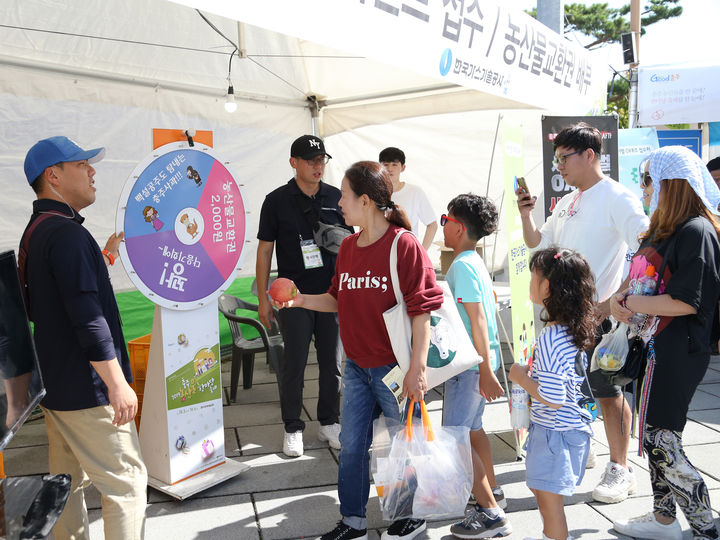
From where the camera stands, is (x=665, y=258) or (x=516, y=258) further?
(x=516, y=258)

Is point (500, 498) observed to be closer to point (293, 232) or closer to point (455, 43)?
point (293, 232)

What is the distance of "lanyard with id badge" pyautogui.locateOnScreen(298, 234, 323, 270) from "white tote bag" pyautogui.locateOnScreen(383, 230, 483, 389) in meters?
1.26

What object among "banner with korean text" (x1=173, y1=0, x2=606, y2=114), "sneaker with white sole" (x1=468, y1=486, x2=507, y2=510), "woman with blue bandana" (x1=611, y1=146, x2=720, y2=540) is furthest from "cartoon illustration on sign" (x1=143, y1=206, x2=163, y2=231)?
"woman with blue bandana" (x1=611, y1=146, x2=720, y2=540)

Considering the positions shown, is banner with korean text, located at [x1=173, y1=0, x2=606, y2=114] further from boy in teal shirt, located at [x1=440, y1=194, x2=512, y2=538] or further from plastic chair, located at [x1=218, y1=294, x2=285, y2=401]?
plastic chair, located at [x1=218, y1=294, x2=285, y2=401]

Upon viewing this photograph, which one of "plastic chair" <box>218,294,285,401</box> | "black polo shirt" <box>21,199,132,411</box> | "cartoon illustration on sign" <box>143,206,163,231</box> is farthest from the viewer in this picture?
"plastic chair" <box>218,294,285,401</box>

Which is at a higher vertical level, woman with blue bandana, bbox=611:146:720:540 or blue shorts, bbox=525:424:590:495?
woman with blue bandana, bbox=611:146:720:540

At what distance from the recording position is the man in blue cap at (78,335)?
205 cm

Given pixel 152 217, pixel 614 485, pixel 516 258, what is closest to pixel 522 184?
pixel 516 258

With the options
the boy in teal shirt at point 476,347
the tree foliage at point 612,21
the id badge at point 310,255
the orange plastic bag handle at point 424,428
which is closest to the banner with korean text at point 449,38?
the boy in teal shirt at point 476,347

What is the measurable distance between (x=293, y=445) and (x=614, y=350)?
6.51ft

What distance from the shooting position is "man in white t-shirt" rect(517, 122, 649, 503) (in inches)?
120

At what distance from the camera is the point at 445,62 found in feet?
10.2

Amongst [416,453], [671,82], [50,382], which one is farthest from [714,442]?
[671,82]

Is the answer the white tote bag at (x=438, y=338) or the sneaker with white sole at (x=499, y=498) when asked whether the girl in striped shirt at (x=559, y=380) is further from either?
the sneaker with white sole at (x=499, y=498)
